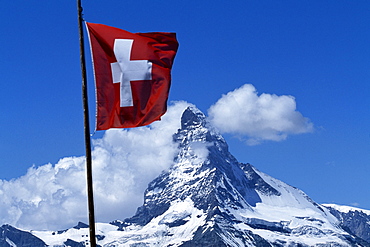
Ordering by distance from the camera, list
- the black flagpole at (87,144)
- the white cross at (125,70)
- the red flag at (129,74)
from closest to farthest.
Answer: the black flagpole at (87,144), the red flag at (129,74), the white cross at (125,70)

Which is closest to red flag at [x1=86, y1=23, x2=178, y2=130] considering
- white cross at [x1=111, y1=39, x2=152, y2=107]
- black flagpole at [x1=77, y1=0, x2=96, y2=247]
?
white cross at [x1=111, y1=39, x2=152, y2=107]

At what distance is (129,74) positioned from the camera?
30641 millimetres

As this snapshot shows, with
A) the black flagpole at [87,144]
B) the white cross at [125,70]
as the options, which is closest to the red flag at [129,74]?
the white cross at [125,70]

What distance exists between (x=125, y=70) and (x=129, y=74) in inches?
8.3

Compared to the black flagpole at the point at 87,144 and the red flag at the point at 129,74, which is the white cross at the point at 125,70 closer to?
the red flag at the point at 129,74

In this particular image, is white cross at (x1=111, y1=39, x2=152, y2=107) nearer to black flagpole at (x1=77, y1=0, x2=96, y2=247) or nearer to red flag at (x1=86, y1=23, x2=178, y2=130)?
red flag at (x1=86, y1=23, x2=178, y2=130)

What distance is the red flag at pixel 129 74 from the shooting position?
29656 millimetres

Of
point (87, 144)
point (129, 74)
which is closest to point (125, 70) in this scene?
point (129, 74)

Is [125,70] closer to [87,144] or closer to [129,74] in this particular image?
[129,74]

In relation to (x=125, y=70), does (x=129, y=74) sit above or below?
below

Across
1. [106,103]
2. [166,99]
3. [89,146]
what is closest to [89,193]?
[89,146]

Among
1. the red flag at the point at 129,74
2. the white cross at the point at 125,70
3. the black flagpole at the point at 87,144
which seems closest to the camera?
the black flagpole at the point at 87,144

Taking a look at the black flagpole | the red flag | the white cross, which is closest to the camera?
the black flagpole

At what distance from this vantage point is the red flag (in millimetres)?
29656
